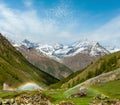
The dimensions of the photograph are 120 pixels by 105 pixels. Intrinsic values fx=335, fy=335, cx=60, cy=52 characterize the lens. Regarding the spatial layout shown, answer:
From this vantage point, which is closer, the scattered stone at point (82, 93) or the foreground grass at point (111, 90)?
the scattered stone at point (82, 93)

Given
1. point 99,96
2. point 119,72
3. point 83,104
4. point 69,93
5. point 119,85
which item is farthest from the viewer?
point 119,72

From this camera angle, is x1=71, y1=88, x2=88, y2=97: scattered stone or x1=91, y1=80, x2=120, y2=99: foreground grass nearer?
x1=71, y1=88, x2=88, y2=97: scattered stone

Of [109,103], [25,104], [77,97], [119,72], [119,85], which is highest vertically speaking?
[119,72]

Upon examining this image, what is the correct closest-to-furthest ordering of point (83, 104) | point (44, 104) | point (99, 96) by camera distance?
1. point (44, 104)
2. point (83, 104)
3. point (99, 96)

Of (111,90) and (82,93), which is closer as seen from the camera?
(82,93)

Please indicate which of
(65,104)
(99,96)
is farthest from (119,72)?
(65,104)

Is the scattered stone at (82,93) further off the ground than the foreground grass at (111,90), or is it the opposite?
the foreground grass at (111,90)

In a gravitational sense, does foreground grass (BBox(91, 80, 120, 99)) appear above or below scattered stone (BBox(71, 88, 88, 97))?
above

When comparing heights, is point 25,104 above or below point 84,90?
below

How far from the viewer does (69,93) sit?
63.7 meters

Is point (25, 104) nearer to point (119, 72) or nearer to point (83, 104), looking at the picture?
point (83, 104)

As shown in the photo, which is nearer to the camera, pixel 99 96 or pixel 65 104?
pixel 65 104

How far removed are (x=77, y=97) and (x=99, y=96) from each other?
15.6ft

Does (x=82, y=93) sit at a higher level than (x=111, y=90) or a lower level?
lower
